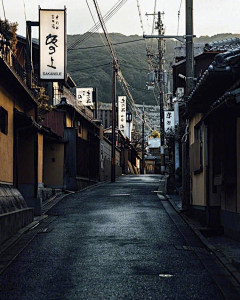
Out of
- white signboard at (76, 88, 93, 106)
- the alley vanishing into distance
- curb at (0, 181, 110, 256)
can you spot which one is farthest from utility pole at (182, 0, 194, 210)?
white signboard at (76, 88, 93, 106)

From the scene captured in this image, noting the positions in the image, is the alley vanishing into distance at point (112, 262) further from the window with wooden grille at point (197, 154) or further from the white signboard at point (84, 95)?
the white signboard at point (84, 95)

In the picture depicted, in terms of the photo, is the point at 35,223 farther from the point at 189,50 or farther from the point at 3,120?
the point at 189,50

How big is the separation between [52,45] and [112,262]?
16561 mm

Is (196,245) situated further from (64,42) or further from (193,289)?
(64,42)

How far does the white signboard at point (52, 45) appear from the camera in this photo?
2548 centimetres

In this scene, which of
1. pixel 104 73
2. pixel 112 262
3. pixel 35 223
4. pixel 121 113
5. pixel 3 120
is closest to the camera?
pixel 112 262

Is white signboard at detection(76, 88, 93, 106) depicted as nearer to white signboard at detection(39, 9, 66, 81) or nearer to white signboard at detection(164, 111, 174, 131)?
white signboard at detection(164, 111, 174, 131)

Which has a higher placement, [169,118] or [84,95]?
[84,95]

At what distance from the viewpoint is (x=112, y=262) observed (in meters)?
11.3

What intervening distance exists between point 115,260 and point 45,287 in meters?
2.78

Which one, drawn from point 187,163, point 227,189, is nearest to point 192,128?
point 187,163

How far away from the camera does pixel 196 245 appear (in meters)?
14.1

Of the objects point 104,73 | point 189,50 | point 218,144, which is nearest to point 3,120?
point 218,144

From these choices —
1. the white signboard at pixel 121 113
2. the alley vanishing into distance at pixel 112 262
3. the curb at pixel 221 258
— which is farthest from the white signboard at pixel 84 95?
the curb at pixel 221 258
